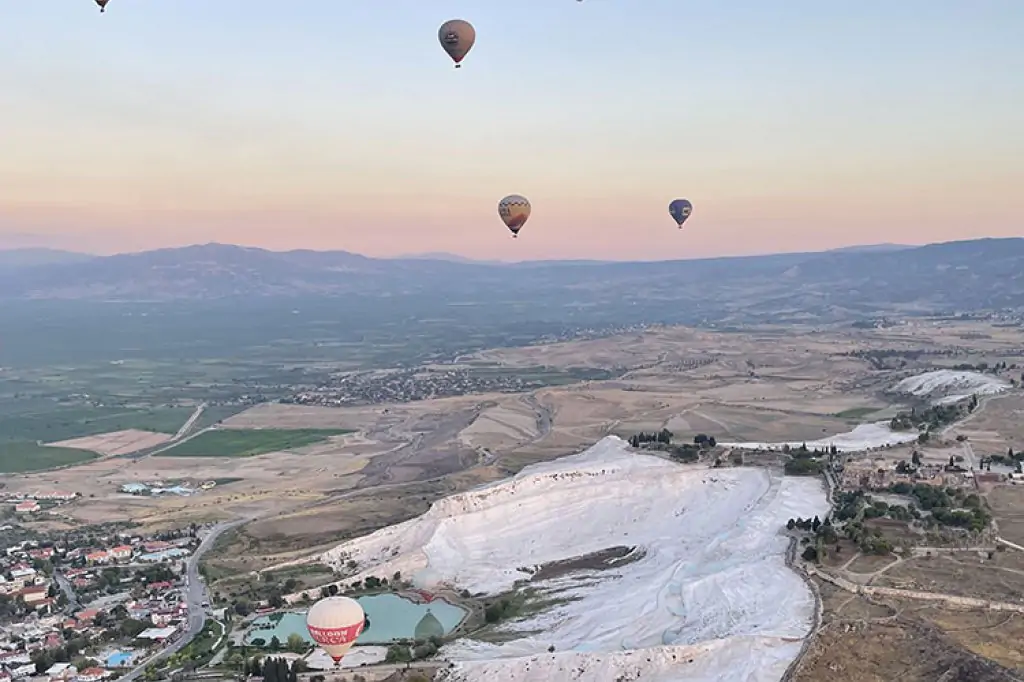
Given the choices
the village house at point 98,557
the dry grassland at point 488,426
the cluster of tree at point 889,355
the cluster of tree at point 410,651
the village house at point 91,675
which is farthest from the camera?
the cluster of tree at point 889,355

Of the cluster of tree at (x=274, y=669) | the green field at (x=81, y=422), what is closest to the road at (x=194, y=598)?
the cluster of tree at (x=274, y=669)

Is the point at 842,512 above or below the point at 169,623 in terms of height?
above

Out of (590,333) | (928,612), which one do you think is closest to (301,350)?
(590,333)

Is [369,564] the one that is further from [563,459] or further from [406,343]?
[406,343]

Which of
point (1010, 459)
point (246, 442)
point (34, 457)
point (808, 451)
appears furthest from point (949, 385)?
point (34, 457)

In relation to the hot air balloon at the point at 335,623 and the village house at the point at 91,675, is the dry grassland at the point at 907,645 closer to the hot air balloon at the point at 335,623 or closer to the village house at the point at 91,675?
the hot air balloon at the point at 335,623

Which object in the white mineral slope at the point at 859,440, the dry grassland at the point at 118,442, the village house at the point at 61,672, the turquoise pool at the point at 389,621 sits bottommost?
the turquoise pool at the point at 389,621
